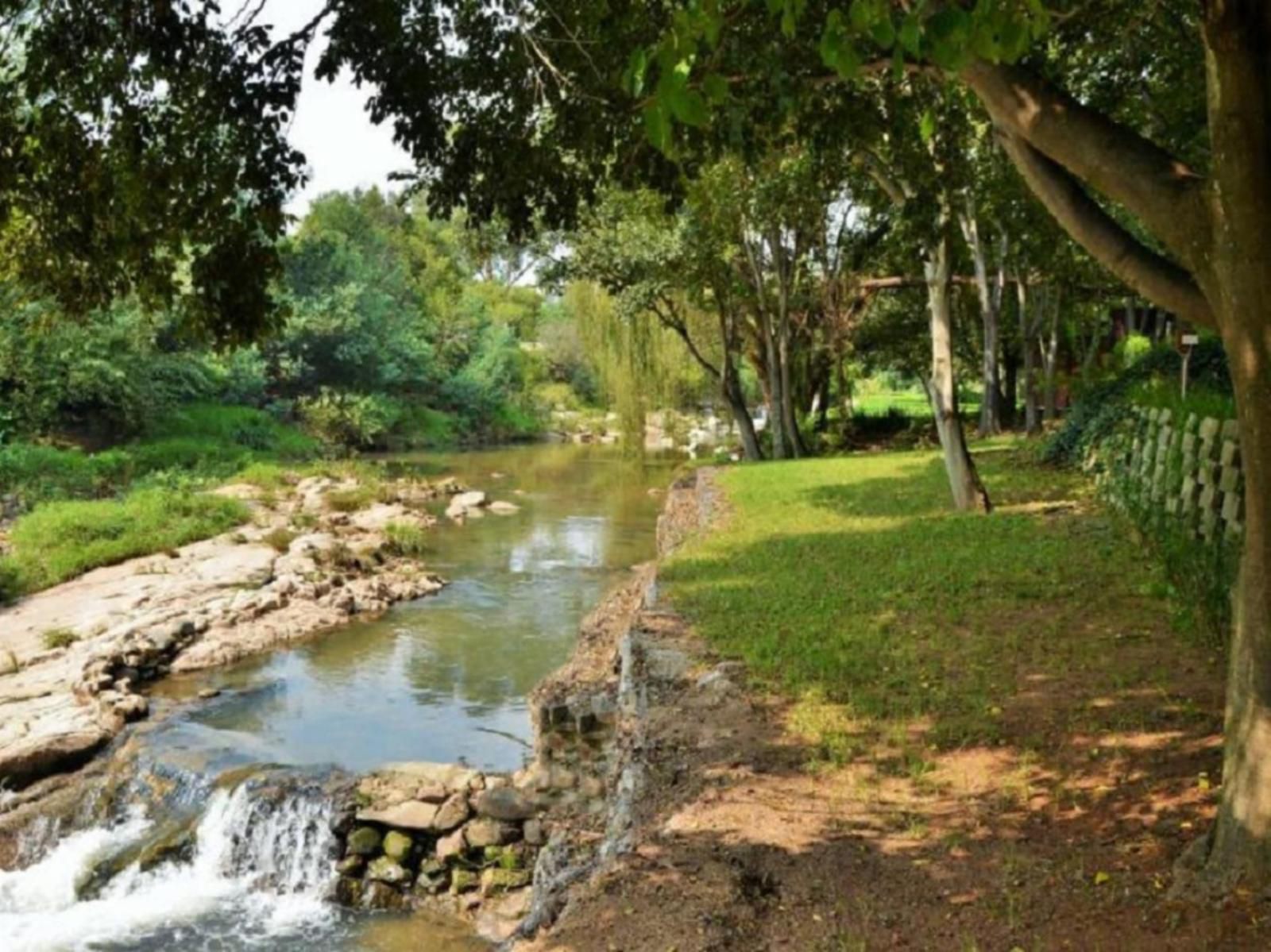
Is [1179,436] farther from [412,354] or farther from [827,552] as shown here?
[412,354]

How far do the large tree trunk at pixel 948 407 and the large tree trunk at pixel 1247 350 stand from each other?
10.3 meters

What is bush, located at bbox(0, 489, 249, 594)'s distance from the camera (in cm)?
1784

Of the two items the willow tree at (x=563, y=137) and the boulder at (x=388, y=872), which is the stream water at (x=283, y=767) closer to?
the boulder at (x=388, y=872)

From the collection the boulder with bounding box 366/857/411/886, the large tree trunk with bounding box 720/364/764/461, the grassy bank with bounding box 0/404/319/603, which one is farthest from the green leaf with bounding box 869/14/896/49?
the large tree trunk with bounding box 720/364/764/461

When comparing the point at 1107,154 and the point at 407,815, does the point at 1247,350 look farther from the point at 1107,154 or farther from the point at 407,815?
the point at 407,815

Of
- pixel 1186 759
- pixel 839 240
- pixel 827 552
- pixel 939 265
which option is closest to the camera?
pixel 1186 759

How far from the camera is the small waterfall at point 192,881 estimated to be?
26.3ft

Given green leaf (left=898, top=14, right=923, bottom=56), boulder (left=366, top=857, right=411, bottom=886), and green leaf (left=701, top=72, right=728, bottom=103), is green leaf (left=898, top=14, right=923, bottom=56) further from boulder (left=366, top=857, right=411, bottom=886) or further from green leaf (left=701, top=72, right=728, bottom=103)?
boulder (left=366, top=857, right=411, bottom=886)

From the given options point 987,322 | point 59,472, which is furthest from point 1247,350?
point 59,472

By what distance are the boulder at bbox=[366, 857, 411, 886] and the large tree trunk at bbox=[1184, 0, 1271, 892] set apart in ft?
20.1

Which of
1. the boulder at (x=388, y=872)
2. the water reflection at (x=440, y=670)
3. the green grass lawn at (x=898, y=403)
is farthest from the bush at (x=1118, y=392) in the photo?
the boulder at (x=388, y=872)

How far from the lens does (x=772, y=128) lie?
278 inches

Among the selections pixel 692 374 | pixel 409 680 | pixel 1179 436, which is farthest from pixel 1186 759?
pixel 692 374

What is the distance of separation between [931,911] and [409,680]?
9.62 metres
